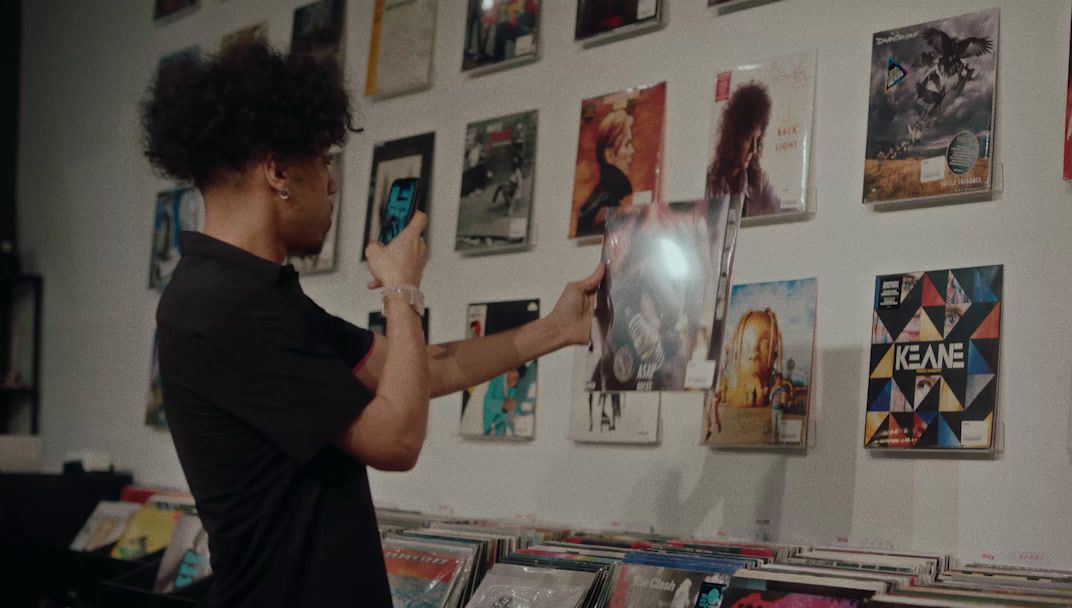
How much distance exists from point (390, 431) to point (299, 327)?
219mm

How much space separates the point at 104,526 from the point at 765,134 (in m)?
2.82

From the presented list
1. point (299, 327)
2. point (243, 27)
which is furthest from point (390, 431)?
point (243, 27)

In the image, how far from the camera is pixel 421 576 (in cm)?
254

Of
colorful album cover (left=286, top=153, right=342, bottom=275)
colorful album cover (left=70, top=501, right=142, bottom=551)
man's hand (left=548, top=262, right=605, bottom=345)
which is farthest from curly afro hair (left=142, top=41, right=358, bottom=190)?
colorful album cover (left=70, top=501, right=142, bottom=551)

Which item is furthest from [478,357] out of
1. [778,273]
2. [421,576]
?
[778,273]

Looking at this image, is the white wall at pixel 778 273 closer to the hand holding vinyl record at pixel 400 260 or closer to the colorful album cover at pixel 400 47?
the colorful album cover at pixel 400 47

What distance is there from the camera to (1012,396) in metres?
2.35

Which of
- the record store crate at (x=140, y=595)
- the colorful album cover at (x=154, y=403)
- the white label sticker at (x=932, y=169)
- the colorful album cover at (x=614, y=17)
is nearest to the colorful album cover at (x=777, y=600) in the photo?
the white label sticker at (x=932, y=169)

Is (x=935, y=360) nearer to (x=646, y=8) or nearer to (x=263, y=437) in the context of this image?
(x=646, y=8)

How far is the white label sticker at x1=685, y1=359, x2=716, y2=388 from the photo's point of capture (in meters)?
2.33

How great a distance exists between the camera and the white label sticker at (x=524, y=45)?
11.1 feet

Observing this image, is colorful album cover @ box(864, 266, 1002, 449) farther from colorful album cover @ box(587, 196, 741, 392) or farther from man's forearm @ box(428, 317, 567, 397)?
man's forearm @ box(428, 317, 567, 397)

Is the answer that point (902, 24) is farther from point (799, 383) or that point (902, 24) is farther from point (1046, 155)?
point (799, 383)

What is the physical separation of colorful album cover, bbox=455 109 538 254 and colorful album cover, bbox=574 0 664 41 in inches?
12.2
